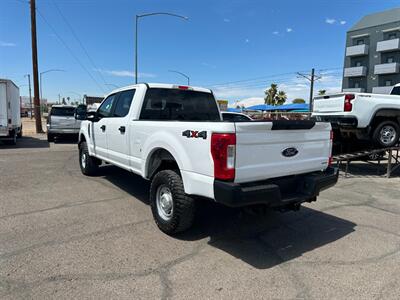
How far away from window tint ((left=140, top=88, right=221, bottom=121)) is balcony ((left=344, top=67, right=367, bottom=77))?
52.2 meters

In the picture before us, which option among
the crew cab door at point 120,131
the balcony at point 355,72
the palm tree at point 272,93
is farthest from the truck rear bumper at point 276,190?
the palm tree at point 272,93

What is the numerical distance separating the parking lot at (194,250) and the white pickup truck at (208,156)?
1.76ft

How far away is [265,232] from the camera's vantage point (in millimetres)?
4289

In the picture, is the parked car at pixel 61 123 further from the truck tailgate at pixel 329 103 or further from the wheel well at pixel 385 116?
the wheel well at pixel 385 116

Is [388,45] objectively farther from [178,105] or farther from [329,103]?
[178,105]

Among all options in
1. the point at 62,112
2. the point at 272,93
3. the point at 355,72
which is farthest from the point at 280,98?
the point at 62,112

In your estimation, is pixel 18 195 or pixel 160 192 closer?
pixel 160 192

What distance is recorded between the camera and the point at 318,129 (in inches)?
160

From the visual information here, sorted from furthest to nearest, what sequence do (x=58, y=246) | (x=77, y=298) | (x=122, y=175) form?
1. (x=122, y=175)
2. (x=58, y=246)
3. (x=77, y=298)

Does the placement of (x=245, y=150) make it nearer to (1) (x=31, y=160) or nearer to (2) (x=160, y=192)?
(2) (x=160, y=192)

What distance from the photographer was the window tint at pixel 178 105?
16.6 feet

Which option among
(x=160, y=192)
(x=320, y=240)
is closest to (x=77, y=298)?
(x=160, y=192)

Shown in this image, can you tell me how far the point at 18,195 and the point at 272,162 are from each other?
4.85 meters

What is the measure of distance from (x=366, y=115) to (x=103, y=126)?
20.8ft
